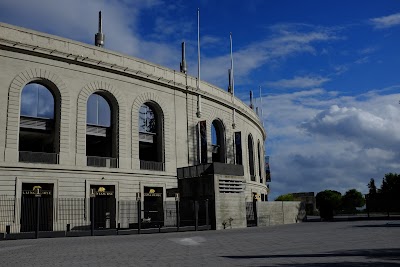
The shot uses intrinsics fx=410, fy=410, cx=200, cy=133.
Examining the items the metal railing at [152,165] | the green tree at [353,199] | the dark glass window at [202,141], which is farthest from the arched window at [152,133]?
the green tree at [353,199]

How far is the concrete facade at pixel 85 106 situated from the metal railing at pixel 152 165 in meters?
0.41

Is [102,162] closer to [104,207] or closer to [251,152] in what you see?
[104,207]

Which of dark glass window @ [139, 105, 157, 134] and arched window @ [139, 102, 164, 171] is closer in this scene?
arched window @ [139, 102, 164, 171]

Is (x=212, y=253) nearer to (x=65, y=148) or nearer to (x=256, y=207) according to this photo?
(x=256, y=207)

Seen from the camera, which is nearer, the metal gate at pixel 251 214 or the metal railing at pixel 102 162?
the metal gate at pixel 251 214

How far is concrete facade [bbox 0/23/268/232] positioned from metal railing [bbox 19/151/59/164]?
0.49 metres

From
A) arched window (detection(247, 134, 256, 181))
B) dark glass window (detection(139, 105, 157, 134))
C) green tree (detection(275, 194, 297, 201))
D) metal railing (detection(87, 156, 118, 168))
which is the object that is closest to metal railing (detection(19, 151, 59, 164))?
metal railing (detection(87, 156, 118, 168))

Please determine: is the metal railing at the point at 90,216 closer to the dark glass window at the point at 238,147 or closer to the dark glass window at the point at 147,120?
the dark glass window at the point at 147,120

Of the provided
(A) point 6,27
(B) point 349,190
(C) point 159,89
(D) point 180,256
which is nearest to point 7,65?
(A) point 6,27

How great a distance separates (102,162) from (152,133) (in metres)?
6.32

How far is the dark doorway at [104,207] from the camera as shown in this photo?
30250 mm

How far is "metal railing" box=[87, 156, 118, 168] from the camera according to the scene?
33353 mm

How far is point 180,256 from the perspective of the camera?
11.4 metres

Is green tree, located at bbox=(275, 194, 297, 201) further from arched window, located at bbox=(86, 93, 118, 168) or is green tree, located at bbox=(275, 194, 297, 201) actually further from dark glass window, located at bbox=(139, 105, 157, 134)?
arched window, located at bbox=(86, 93, 118, 168)
